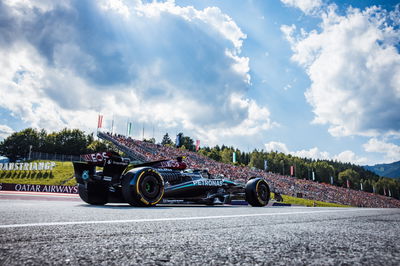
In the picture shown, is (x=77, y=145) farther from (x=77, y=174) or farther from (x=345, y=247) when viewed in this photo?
(x=345, y=247)

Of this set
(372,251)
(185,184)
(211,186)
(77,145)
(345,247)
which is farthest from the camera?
(77,145)

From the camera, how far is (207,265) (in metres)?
1.22

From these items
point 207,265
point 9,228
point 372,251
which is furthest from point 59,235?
point 372,251

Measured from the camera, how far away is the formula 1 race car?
21.7 feet

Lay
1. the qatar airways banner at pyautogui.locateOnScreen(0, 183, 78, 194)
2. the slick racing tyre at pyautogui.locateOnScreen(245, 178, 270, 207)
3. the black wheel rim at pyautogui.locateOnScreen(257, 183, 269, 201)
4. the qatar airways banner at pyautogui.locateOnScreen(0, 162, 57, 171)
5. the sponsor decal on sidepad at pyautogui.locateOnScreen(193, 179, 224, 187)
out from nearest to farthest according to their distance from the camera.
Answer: the sponsor decal on sidepad at pyautogui.locateOnScreen(193, 179, 224, 187) → the slick racing tyre at pyautogui.locateOnScreen(245, 178, 270, 207) → the black wheel rim at pyautogui.locateOnScreen(257, 183, 269, 201) → the qatar airways banner at pyautogui.locateOnScreen(0, 183, 78, 194) → the qatar airways banner at pyautogui.locateOnScreen(0, 162, 57, 171)

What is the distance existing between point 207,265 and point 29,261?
80 centimetres

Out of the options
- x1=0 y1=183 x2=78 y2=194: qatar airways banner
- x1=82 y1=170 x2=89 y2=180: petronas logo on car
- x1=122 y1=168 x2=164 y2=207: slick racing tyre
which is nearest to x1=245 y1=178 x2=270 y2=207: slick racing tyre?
x1=122 y1=168 x2=164 y2=207: slick racing tyre

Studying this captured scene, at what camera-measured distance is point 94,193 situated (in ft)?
23.9

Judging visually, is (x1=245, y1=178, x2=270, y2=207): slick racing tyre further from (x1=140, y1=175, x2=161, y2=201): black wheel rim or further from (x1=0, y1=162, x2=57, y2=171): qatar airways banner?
(x1=0, y1=162, x2=57, y2=171): qatar airways banner

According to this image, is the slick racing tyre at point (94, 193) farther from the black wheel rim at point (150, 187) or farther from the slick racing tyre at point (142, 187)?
the black wheel rim at point (150, 187)

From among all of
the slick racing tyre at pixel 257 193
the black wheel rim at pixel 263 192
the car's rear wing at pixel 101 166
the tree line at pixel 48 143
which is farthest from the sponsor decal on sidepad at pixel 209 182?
the tree line at pixel 48 143

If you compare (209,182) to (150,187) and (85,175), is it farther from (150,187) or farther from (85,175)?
(85,175)

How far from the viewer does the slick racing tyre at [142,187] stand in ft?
21.0

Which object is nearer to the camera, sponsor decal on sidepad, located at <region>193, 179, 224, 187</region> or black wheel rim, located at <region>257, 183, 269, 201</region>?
sponsor decal on sidepad, located at <region>193, 179, 224, 187</region>
